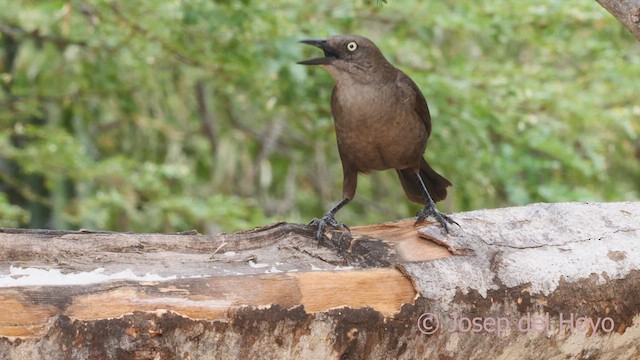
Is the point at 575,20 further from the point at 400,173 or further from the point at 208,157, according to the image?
the point at 208,157

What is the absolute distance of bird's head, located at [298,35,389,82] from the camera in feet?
12.7

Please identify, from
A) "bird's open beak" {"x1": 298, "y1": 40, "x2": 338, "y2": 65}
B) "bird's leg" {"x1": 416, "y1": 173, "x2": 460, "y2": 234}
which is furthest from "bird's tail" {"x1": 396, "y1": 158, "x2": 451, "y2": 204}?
"bird's open beak" {"x1": 298, "y1": 40, "x2": 338, "y2": 65}

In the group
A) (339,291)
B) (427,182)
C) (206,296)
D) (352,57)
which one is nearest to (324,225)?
(339,291)

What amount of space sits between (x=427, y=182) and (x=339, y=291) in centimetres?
187

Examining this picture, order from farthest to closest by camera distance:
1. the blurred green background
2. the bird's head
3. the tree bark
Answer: the blurred green background
the bird's head
the tree bark

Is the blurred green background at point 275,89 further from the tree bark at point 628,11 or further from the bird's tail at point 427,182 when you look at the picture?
the tree bark at point 628,11

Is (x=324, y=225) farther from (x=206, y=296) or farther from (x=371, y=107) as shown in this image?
(x=371, y=107)

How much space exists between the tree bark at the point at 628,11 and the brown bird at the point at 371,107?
1.30 m

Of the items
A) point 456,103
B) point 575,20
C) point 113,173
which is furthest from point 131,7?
point 575,20

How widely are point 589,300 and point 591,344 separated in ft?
0.46

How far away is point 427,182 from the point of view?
433cm

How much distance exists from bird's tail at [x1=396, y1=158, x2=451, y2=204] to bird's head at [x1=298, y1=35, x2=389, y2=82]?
23.3 inches

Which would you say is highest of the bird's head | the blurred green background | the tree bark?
the tree bark

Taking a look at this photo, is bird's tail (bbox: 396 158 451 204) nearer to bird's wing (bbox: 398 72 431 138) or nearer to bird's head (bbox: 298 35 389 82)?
bird's wing (bbox: 398 72 431 138)
